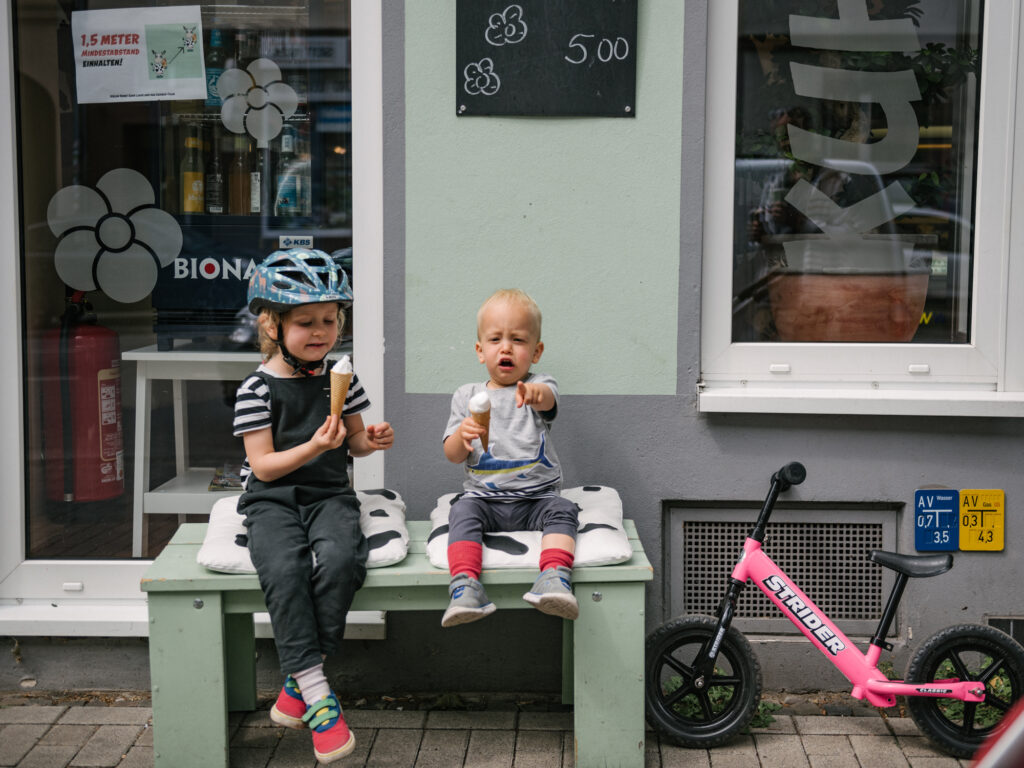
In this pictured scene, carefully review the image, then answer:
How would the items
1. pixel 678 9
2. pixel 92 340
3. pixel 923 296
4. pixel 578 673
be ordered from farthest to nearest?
→ pixel 92 340 < pixel 923 296 < pixel 678 9 < pixel 578 673

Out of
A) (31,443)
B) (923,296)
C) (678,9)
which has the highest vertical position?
(678,9)

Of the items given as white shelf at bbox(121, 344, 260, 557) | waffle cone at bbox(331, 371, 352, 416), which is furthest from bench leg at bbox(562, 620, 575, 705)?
white shelf at bbox(121, 344, 260, 557)

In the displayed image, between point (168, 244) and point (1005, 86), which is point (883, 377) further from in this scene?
point (168, 244)

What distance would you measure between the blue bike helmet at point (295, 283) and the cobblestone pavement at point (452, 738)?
1.47 metres

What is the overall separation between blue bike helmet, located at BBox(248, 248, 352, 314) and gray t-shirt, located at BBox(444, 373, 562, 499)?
1.85 feet

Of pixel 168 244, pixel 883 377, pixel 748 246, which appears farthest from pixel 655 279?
pixel 168 244

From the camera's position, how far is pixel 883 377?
4117 millimetres

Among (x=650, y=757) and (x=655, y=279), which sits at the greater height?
(x=655, y=279)

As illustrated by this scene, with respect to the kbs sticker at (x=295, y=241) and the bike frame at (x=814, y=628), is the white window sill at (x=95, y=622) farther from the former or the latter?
the kbs sticker at (x=295, y=241)

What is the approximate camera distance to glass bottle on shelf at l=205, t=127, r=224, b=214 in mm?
4375

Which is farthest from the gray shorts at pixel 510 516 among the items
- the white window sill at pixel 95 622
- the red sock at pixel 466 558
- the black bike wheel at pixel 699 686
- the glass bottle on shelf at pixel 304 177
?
the glass bottle on shelf at pixel 304 177

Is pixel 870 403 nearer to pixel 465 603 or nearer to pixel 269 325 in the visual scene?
pixel 465 603

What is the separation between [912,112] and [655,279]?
1.15 meters

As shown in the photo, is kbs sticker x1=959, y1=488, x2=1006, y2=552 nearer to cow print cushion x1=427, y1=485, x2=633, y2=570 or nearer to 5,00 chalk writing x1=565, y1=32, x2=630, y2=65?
cow print cushion x1=427, y1=485, x2=633, y2=570
